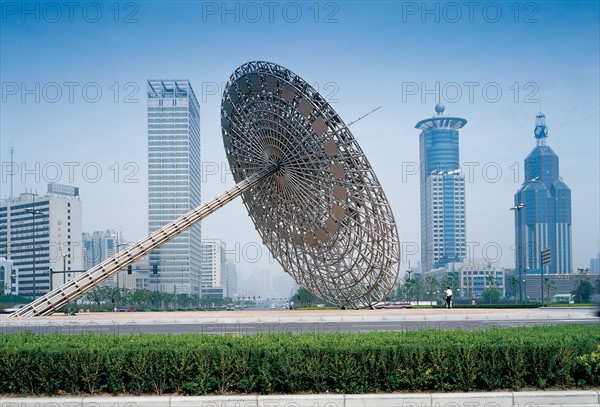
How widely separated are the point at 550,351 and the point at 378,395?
4044 millimetres

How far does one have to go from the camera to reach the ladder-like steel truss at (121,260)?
41062 millimetres

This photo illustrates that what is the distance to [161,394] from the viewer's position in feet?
47.5

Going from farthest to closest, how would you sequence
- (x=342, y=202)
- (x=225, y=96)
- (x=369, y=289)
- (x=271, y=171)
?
(x=225, y=96) < (x=271, y=171) < (x=369, y=289) < (x=342, y=202)

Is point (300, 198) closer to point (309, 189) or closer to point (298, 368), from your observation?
point (309, 189)

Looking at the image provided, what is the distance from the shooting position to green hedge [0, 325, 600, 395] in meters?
14.5

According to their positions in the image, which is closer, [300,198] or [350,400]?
[350,400]

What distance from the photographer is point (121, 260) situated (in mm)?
43188

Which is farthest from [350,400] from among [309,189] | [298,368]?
[309,189]

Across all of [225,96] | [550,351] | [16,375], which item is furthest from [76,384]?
[225,96]

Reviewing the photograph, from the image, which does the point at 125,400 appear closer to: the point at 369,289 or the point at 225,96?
the point at 369,289

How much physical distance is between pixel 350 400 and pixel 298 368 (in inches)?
55.0

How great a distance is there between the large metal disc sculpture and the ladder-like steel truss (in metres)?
0.06

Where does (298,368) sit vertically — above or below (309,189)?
below

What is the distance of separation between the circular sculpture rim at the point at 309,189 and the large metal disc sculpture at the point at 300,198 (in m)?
0.07
